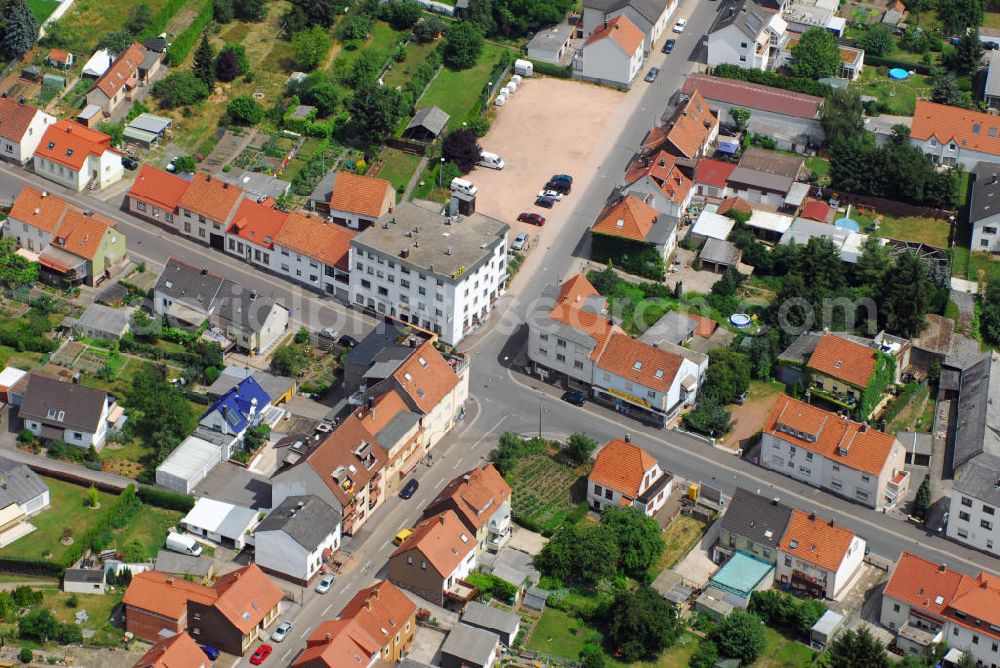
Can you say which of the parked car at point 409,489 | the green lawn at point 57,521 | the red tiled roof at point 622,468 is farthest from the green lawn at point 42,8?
the red tiled roof at point 622,468

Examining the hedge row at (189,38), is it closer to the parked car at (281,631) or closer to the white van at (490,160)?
the white van at (490,160)

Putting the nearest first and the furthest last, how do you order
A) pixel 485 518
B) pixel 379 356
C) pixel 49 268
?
pixel 485 518, pixel 379 356, pixel 49 268

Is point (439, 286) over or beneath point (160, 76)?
beneath

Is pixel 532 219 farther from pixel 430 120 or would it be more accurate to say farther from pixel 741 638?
pixel 741 638

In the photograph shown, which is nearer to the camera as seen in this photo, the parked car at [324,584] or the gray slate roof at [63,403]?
the parked car at [324,584]

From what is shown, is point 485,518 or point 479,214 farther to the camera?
point 479,214

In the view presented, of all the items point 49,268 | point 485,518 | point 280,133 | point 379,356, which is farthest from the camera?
point 280,133

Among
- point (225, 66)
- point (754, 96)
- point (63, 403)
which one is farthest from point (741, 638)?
point (225, 66)

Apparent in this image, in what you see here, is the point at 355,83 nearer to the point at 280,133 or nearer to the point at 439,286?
the point at 280,133

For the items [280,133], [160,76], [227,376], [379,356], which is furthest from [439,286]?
[160,76]
